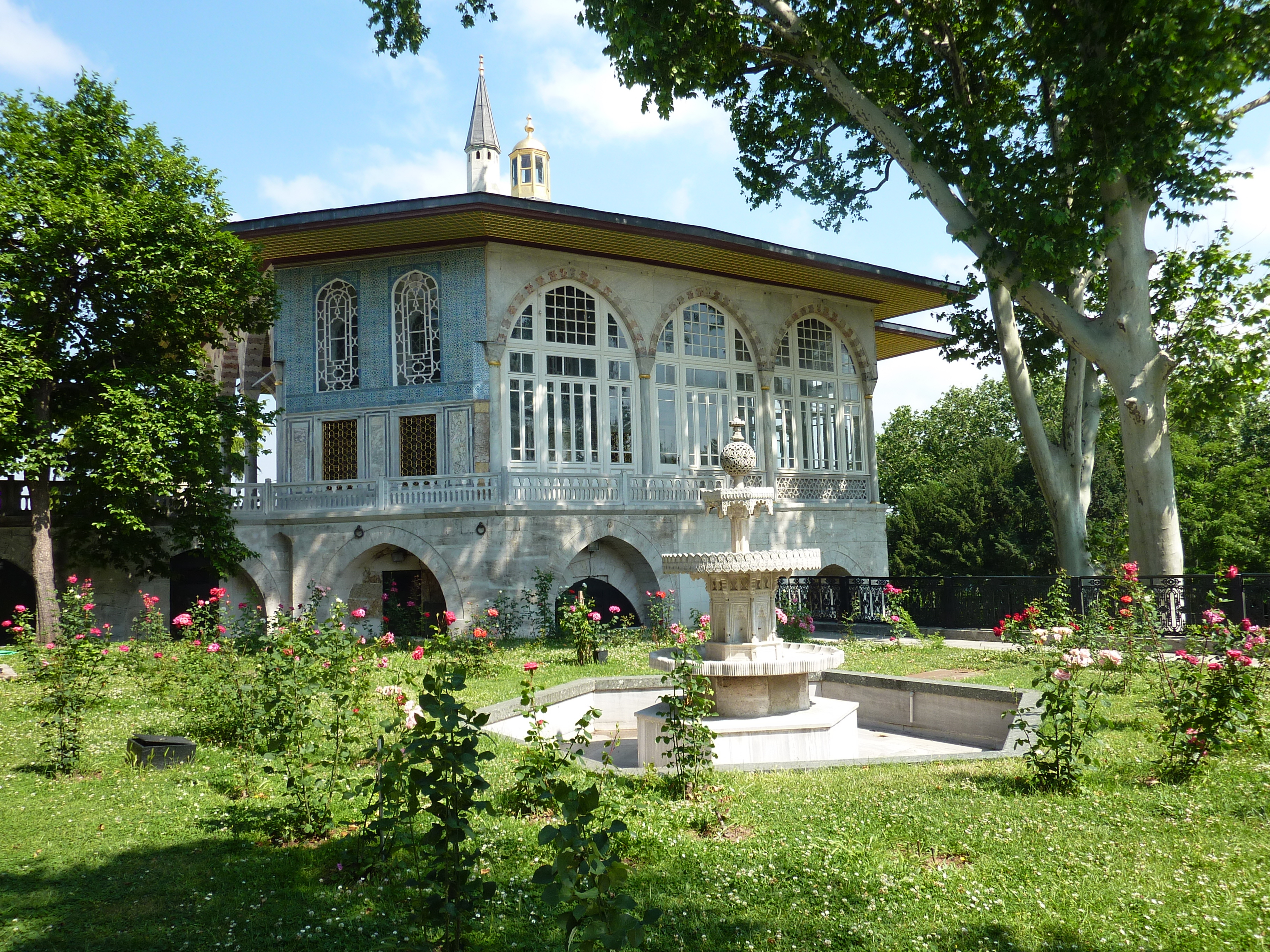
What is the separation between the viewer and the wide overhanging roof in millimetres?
15766

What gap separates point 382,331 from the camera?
17.5 metres

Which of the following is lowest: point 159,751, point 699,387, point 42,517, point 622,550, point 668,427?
point 159,751

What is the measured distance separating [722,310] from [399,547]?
8797mm

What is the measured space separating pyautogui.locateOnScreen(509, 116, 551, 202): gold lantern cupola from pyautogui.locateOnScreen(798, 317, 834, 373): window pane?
84.1 feet

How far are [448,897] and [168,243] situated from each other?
43.2 feet

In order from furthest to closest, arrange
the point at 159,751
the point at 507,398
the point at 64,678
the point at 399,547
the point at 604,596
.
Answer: the point at 604,596, the point at 507,398, the point at 399,547, the point at 159,751, the point at 64,678

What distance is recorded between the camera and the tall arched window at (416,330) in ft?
57.0

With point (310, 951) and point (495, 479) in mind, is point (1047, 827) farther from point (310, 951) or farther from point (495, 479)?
point (495, 479)

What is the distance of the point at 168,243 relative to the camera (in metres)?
13.4

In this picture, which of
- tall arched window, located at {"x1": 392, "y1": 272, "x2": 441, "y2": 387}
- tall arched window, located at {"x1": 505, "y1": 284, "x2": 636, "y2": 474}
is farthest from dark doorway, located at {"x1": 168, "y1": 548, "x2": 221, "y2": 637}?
tall arched window, located at {"x1": 505, "y1": 284, "x2": 636, "y2": 474}

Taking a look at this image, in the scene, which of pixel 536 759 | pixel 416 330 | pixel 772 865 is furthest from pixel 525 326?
pixel 772 865

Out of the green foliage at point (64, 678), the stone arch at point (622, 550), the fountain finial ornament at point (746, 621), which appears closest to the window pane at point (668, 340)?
the stone arch at point (622, 550)

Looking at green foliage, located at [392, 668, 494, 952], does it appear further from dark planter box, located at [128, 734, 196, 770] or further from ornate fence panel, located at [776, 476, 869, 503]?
ornate fence panel, located at [776, 476, 869, 503]

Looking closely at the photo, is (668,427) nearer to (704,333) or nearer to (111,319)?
(704,333)
